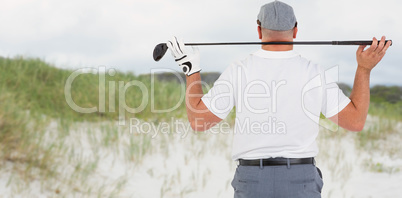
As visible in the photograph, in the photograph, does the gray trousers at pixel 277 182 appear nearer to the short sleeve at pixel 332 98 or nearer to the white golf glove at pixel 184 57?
the short sleeve at pixel 332 98

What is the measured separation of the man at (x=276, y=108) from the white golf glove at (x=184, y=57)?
18cm

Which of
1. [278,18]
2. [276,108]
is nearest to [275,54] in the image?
[278,18]

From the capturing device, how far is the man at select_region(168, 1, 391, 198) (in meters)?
2.76

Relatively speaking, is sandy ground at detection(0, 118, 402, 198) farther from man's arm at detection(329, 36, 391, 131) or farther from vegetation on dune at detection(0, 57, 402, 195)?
man's arm at detection(329, 36, 391, 131)

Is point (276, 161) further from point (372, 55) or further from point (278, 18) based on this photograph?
point (372, 55)

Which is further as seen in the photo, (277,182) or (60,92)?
(60,92)

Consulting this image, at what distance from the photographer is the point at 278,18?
280 centimetres

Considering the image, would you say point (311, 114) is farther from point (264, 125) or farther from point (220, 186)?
point (220, 186)

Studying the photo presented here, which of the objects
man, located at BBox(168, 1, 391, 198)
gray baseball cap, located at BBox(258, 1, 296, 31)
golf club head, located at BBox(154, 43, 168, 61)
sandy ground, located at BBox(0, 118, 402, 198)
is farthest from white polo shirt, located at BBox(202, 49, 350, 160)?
sandy ground, located at BBox(0, 118, 402, 198)

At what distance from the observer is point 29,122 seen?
657 centimetres

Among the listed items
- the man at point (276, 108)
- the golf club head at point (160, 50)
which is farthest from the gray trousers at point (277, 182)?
the golf club head at point (160, 50)

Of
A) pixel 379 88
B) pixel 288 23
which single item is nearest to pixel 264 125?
pixel 288 23

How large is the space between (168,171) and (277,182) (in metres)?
3.95

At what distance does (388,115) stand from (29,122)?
8.54m
